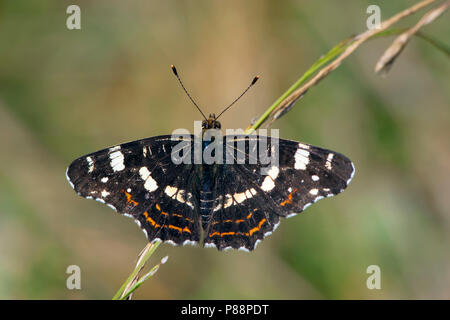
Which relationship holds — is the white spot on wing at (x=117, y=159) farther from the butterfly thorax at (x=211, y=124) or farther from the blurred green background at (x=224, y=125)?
the blurred green background at (x=224, y=125)

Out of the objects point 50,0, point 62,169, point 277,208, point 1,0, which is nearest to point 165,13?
A: point 50,0

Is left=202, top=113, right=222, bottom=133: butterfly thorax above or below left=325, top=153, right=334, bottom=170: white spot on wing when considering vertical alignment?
above

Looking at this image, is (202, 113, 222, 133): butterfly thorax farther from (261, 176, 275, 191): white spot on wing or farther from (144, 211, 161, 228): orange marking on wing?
(144, 211, 161, 228): orange marking on wing

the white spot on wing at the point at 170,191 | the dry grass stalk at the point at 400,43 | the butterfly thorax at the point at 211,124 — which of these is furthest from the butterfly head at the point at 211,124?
the dry grass stalk at the point at 400,43

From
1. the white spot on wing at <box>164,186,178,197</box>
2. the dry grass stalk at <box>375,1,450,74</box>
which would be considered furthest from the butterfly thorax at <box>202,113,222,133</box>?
the dry grass stalk at <box>375,1,450,74</box>

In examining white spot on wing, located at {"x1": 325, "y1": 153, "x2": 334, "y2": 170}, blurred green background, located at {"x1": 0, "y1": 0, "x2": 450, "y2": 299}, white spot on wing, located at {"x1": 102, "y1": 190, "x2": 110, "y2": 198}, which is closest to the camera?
white spot on wing, located at {"x1": 325, "y1": 153, "x2": 334, "y2": 170}

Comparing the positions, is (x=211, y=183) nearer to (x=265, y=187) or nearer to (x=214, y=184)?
(x=214, y=184)

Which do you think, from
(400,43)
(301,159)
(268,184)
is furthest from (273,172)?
(400,43)
